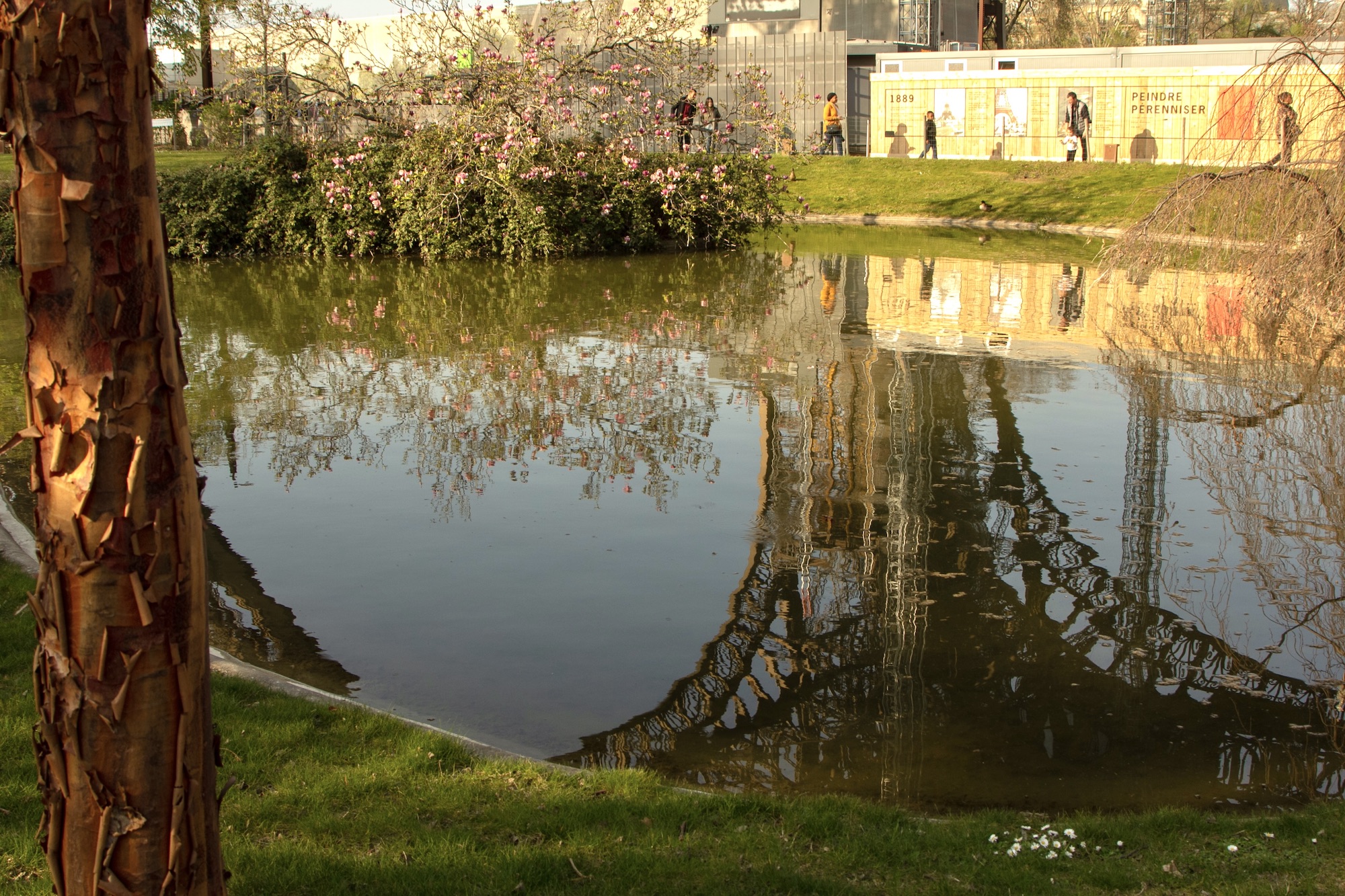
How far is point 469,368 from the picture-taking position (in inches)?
519

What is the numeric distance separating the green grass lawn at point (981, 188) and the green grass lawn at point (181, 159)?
15.2m

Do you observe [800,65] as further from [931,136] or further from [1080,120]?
[1080,120]

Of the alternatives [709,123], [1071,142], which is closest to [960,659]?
[709,123]

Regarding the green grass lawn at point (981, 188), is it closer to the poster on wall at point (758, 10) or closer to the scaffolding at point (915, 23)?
the scaffolding at point (915, 23)

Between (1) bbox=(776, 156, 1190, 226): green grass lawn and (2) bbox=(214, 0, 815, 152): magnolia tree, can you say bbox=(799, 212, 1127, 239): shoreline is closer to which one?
(1) bbox=(776, 156, 1190, 226): green grass lawn

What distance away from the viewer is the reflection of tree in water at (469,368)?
1011cm

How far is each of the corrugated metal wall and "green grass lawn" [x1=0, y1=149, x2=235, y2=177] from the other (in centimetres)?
1552

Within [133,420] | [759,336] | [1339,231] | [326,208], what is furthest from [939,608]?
[326,208]

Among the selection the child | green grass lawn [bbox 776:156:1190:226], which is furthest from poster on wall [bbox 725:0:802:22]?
the child

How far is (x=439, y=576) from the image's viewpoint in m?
7.44

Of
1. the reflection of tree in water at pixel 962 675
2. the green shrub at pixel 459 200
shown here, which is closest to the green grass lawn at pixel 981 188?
the green shrub at pixel 459 200

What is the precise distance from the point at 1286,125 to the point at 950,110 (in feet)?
85.2

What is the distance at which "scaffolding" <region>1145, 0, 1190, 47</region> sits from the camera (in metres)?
46.7

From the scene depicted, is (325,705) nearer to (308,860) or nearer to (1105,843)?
(308,860)
